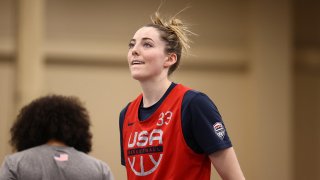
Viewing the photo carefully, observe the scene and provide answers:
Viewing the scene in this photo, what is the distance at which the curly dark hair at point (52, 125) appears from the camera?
308 centimetres

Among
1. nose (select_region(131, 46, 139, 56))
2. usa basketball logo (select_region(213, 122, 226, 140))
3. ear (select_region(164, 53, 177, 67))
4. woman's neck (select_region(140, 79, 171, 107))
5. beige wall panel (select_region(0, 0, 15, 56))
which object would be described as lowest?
usa basketball logo (select_region(213, 122, 226, 140))

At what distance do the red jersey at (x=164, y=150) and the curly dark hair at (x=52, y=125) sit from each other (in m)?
0.73

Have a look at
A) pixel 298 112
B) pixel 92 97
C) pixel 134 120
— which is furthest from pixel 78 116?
pixel 298 112

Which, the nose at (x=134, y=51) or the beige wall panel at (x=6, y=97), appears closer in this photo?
the nose at (x=134, y=51)

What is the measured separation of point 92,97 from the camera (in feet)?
20.1

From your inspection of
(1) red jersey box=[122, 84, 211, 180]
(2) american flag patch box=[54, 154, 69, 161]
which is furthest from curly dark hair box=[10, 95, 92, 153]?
(1) red jersey box=[122, 84, 211, 180]

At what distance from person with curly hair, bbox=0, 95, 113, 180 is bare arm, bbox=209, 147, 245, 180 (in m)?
0.89

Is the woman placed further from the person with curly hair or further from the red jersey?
the person with curly hair

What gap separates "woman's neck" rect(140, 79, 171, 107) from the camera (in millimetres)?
2453

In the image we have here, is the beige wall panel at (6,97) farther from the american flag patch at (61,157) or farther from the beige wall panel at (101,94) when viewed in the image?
the american flag patch at (61,157)

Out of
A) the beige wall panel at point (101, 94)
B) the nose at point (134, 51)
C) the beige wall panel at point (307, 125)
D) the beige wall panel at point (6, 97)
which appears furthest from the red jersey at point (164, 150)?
the beige wall panel at point (307, 125)

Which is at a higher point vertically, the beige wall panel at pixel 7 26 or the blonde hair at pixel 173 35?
the beige wall panel at pixel 7 26

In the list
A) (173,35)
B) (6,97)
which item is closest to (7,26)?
(6,97)

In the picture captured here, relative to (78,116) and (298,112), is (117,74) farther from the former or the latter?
(78,116)
